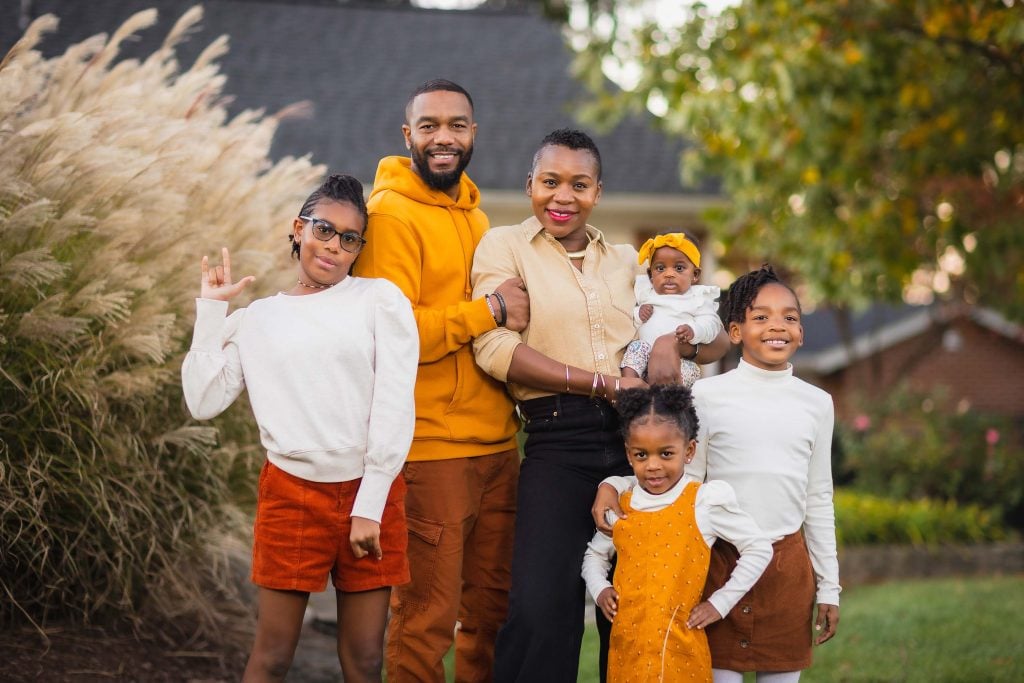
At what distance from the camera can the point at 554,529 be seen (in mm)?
3420

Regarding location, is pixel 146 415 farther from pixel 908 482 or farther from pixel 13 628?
pixel 908 482

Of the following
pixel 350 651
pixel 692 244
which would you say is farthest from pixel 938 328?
pixel 350 651

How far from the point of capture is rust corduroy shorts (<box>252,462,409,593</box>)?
309 centimetres

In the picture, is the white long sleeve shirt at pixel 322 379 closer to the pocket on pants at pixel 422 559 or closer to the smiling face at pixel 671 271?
the pocket on pants at pixel 422 559

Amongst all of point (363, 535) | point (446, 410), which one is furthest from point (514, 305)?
point (363, 535)

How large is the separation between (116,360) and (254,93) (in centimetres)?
952

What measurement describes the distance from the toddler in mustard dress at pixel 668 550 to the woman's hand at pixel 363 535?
77 centimetres

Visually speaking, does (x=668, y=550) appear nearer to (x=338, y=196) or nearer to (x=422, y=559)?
(x=422, y=559)

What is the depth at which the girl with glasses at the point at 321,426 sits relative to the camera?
10.2 ft

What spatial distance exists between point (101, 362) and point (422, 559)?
70.2 inches

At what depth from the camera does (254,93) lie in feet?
43.7

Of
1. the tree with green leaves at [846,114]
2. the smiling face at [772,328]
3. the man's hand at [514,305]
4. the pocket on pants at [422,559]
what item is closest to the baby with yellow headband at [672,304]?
the smiling face at [772,328]

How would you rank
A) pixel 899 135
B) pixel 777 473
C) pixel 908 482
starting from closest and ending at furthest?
pixel 777 473 < pixel 899 135 < pixel 908 482

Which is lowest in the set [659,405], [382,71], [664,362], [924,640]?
[924,640]
